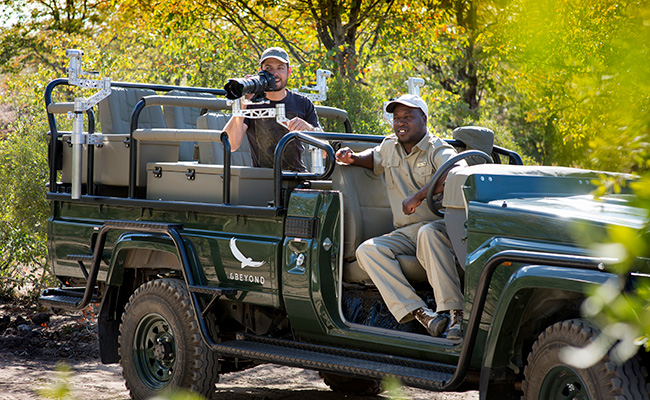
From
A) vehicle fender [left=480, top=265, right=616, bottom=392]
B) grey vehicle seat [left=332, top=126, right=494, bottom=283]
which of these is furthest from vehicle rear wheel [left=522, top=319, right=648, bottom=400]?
grey vehicle seat [left=332, top=126, right=494, bottom=283]

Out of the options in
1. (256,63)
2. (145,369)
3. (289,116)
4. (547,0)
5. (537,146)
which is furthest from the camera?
(537,146)

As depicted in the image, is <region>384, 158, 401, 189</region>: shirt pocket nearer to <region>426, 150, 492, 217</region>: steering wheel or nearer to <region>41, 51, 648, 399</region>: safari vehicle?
<region>41, 51, 648, 399</region>: safari vehicle

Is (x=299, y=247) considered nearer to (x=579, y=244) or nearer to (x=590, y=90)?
(x=579, y=244)

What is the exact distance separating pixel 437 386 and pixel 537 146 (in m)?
15.6

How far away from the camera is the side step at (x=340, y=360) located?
4.15m

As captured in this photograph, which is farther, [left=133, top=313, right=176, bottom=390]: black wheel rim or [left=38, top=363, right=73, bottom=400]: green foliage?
[left=133, top=313, right=176, bottom=390]: black wheel rim

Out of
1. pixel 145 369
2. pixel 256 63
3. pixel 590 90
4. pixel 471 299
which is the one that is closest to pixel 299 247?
pixel 471 299

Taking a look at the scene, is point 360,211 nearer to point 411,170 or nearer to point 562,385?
point 411,170

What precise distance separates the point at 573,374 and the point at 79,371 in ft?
14.5

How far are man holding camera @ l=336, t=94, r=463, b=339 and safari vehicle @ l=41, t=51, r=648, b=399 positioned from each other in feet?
0.34

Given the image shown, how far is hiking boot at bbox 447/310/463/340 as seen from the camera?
413 cm

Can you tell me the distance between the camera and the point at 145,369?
18.0 feet

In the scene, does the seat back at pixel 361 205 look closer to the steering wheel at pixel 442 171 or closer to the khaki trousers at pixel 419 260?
the khaki trousers at pixel 419 260

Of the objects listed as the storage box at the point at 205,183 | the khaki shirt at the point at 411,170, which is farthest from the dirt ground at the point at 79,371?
the storage box at the point at 205,183
